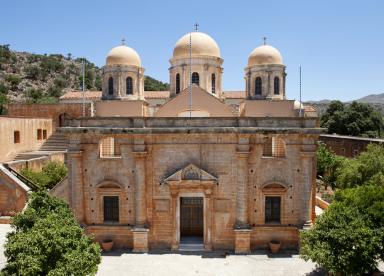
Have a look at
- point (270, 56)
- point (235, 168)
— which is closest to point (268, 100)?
point (270, 56)

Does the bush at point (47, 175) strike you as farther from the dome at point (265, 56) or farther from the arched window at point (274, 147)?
the dome at point (265, 56)

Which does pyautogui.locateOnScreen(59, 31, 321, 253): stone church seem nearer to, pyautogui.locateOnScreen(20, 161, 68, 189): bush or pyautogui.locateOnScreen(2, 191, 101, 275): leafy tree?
pyautogui.locateOnScreen(2, 191, 101, 275): leafy tree

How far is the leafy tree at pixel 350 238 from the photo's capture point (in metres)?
11.0

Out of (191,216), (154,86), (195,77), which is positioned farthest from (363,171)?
(154,86)

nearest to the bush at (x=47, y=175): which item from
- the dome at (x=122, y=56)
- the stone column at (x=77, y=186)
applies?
the stone column at (x=77, y=186)

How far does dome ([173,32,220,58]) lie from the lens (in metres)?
22.2

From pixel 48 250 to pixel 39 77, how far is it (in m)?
71.3

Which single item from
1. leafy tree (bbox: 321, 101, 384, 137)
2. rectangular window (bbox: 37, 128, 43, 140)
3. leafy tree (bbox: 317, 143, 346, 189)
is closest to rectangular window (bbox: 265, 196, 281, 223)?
leafy tree (bbox: 317, 143, 346, 189)

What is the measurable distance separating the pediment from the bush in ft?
36.5

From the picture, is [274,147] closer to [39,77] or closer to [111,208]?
[111,208]

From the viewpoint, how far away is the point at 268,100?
22.2m

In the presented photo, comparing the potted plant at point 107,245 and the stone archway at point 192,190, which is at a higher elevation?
the stone archway at point 192,190

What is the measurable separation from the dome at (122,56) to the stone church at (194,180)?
27.8 ft

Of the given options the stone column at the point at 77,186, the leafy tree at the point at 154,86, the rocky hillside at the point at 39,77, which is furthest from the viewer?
the leafy tree at the point at 154,86
